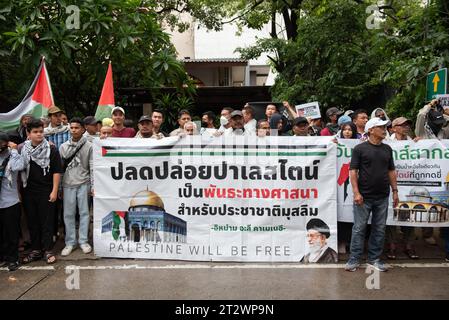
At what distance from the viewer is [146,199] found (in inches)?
227

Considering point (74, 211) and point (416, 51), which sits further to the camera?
point (416, 51)

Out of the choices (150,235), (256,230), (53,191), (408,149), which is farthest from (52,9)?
(408,149)

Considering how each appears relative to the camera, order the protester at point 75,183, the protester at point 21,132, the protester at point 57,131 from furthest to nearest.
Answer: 1. the protester at point 57,131
2. the protester at point 21,132
3. the protester at point 75,183

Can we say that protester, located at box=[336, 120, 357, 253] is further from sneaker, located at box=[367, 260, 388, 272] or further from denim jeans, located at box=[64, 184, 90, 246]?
denim jeans, located at box=[64, 184, 90, 246]

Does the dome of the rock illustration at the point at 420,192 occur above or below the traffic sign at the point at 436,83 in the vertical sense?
below

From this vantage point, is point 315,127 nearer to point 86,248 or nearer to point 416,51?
point 416,51

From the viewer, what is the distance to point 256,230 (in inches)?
219

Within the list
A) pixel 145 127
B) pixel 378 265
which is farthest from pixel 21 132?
pixel 378 265

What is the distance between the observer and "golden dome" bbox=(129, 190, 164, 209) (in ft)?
18.8

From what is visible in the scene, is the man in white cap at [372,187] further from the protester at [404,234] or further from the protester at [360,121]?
the protester at [360,121]

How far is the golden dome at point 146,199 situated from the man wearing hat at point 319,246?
2011 mm

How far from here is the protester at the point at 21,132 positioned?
6.62 meters

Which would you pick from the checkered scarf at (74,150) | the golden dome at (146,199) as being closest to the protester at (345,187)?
the golden dome at (146,199)

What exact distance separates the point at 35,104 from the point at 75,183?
227 cm
